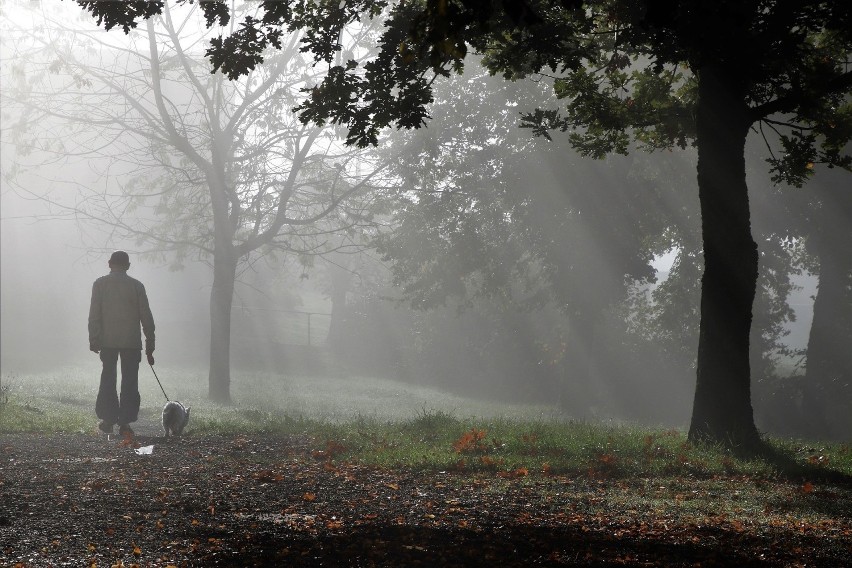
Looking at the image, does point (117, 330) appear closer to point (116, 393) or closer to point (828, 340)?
point (116, 393)

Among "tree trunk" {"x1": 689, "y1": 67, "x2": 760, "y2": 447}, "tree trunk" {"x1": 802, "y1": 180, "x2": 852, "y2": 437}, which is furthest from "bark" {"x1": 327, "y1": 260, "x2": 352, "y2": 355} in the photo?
"tree trunk" {"x1": 689, "y1": 67, "x2": 760, "y2": 447}

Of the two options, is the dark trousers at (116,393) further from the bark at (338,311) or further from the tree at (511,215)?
the bark at (338,311)

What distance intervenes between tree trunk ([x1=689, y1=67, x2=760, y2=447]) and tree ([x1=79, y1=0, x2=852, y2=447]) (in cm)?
1

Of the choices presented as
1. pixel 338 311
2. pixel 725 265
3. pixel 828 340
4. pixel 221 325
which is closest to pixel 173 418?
pixel 725 265

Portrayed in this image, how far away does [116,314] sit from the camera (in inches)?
427

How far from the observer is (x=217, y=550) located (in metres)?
4.53

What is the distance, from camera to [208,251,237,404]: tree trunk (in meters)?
21.4

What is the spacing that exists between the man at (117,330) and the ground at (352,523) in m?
3.02

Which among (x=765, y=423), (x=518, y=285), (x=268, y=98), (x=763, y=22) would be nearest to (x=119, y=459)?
(x=763, y=22)

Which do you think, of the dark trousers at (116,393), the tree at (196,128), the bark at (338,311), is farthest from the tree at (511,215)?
the bark at (338,311)

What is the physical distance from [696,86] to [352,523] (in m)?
8.53

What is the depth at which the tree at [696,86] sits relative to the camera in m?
7.76

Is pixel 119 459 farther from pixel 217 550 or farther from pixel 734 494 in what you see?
pixel 734 494

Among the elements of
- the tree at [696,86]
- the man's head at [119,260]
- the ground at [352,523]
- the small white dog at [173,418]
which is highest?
the tree at [696,86]
